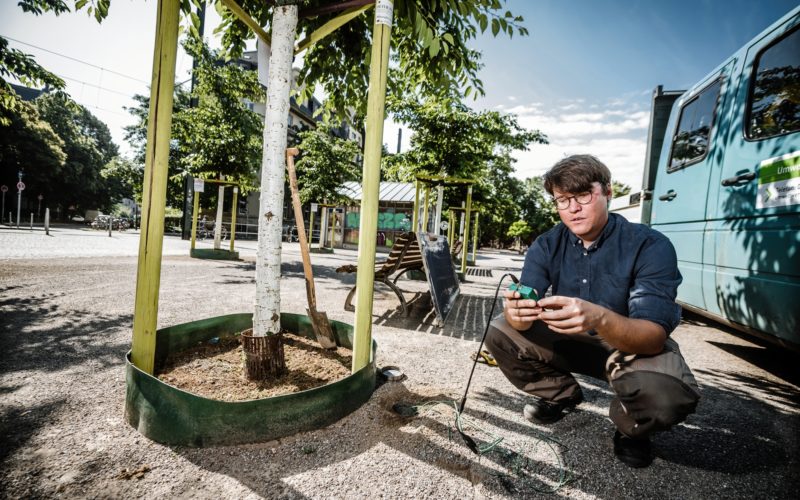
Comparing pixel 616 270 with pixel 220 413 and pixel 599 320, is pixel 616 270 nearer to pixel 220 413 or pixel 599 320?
pixel 599 320

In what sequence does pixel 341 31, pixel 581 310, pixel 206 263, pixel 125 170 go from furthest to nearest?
pixel 125 170, pixel 206 263, pixel 341 31, pixel 581 310

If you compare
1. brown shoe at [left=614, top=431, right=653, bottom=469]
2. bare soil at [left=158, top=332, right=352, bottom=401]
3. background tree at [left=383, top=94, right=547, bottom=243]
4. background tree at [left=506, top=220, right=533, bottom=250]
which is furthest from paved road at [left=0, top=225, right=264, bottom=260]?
background tree at [left=506, top=220, right=533, bottom=250]

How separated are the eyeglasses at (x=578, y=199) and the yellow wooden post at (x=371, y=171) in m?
1.09

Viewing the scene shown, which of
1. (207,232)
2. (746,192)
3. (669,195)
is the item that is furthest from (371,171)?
(207,232)

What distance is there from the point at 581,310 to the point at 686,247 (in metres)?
3.02

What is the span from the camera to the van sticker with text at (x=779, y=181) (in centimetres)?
231

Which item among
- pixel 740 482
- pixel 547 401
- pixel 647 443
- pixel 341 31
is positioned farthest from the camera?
pixel 341 31

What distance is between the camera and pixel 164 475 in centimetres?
157

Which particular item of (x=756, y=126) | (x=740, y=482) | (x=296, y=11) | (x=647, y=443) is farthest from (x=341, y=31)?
(x=740, y=482)

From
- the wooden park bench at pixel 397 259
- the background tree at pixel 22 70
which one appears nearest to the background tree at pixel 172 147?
the background tree at pixel 22 70

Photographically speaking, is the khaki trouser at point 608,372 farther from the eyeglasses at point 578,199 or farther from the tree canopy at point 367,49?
the tree canopy at point 367,49

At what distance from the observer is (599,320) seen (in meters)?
1.50

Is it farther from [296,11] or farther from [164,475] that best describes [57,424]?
[296,11]

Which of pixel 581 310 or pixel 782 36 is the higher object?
pixel 782 36
